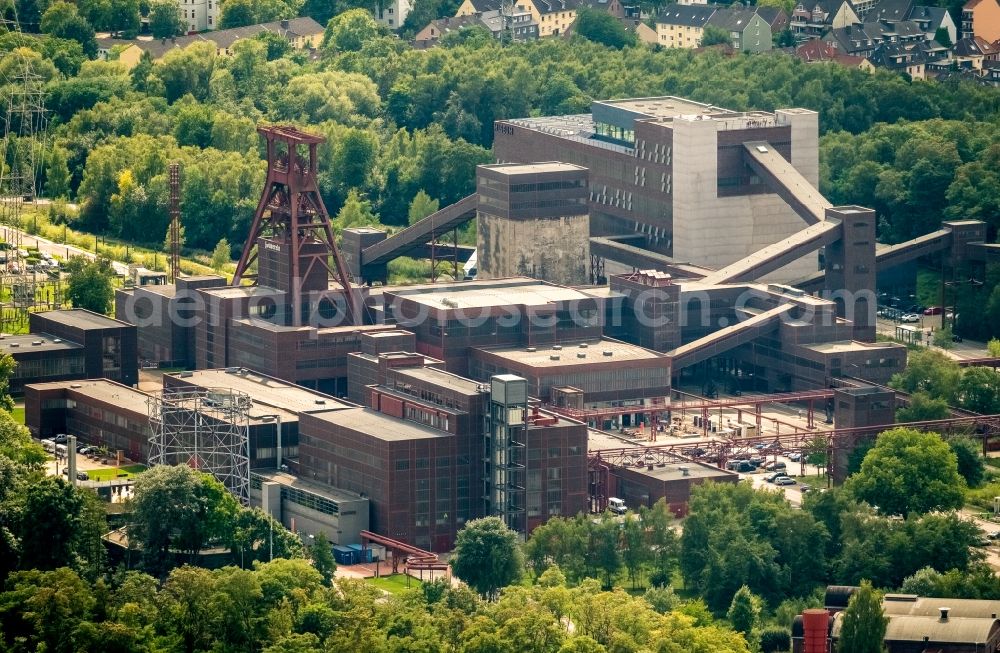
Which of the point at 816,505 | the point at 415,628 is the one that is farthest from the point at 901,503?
the point at 415,628

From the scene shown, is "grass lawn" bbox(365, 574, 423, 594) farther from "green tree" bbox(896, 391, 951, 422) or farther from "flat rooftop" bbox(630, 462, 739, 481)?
"green tree" bbox(896, 391, 951, 422)

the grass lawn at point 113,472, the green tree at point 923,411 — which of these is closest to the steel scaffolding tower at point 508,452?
the grass lawn at point 113,472

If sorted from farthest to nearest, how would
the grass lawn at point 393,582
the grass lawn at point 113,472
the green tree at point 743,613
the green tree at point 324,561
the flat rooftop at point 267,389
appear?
the flat rooftop at point 267,389, the grass lawn at point 113,472, the grass lawn at point 393,582, the green tree at point 324,561, the green tree at point 743,613

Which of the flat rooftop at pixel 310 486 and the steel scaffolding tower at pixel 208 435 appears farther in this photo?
the steel scaffolding tower at pixel 208 435

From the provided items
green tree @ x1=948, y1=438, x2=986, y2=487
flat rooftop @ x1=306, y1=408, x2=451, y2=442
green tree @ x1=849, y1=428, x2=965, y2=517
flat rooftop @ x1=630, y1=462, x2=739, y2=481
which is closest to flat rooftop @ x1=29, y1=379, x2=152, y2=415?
flat rooftop @ x1=306, y1=408, x2=451, y2=442

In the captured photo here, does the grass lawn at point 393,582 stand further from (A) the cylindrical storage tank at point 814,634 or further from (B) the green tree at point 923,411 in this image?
(B) the green tree at point 923,411

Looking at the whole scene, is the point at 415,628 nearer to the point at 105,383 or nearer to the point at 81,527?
the point at 81,527
